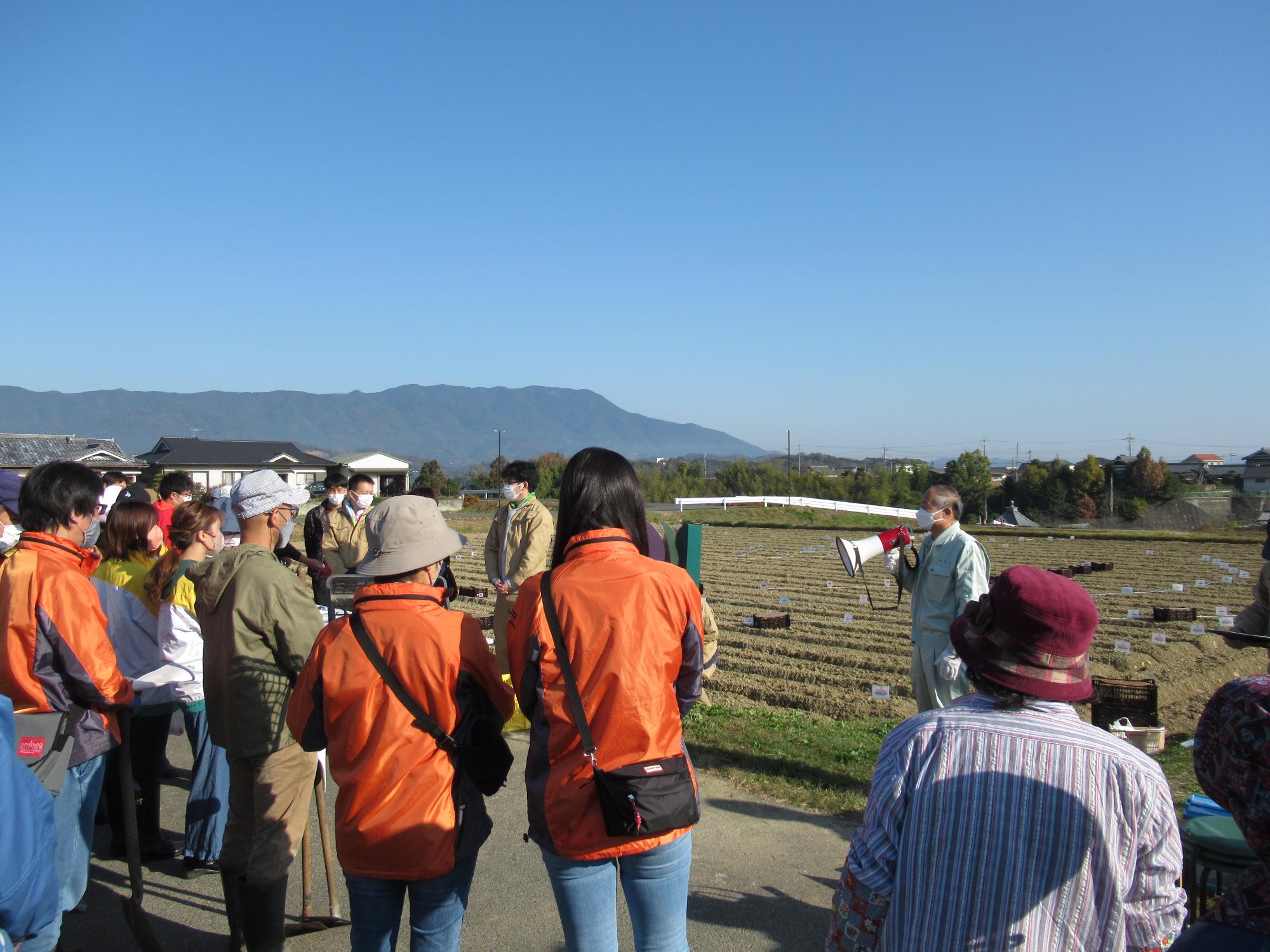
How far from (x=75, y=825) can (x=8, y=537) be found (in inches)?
84.6

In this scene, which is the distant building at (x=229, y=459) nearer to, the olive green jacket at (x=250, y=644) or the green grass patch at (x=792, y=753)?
the green grass patch at (x=792, y=753)

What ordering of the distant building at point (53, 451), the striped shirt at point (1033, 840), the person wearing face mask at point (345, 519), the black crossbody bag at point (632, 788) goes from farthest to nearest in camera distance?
the distant building at point (53, 451)
the person wearing face mask at point (345, 519)
the black crossbody bag at point (632, 788)
the striped shirt at point (1033, 840)

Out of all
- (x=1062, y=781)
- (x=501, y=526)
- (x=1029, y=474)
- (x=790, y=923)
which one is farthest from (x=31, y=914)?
(x=1029, y=474)

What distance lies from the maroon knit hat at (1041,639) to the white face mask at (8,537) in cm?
466

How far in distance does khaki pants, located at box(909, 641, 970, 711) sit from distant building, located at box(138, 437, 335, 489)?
5808 centimetres

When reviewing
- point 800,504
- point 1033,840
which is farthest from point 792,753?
point 800,504

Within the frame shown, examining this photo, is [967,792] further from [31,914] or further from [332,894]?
[332,894]

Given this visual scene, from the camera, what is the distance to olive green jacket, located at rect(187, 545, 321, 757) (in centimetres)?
290

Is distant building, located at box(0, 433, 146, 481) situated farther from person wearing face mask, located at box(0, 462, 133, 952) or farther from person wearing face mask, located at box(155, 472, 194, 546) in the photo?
person wearing face mask, located at box(0, 462, 133, 952)

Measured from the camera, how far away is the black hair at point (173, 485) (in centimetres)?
627

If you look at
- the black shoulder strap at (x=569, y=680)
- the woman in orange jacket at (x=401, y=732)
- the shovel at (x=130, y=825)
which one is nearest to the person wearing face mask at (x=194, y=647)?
the shovel at (x=130, y=825)

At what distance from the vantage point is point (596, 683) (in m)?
Answer: 2.09

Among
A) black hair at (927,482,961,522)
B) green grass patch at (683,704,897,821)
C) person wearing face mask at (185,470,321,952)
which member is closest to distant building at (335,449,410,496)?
green grass patch at (683,704,897,821)

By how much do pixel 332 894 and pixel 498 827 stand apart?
98cm
